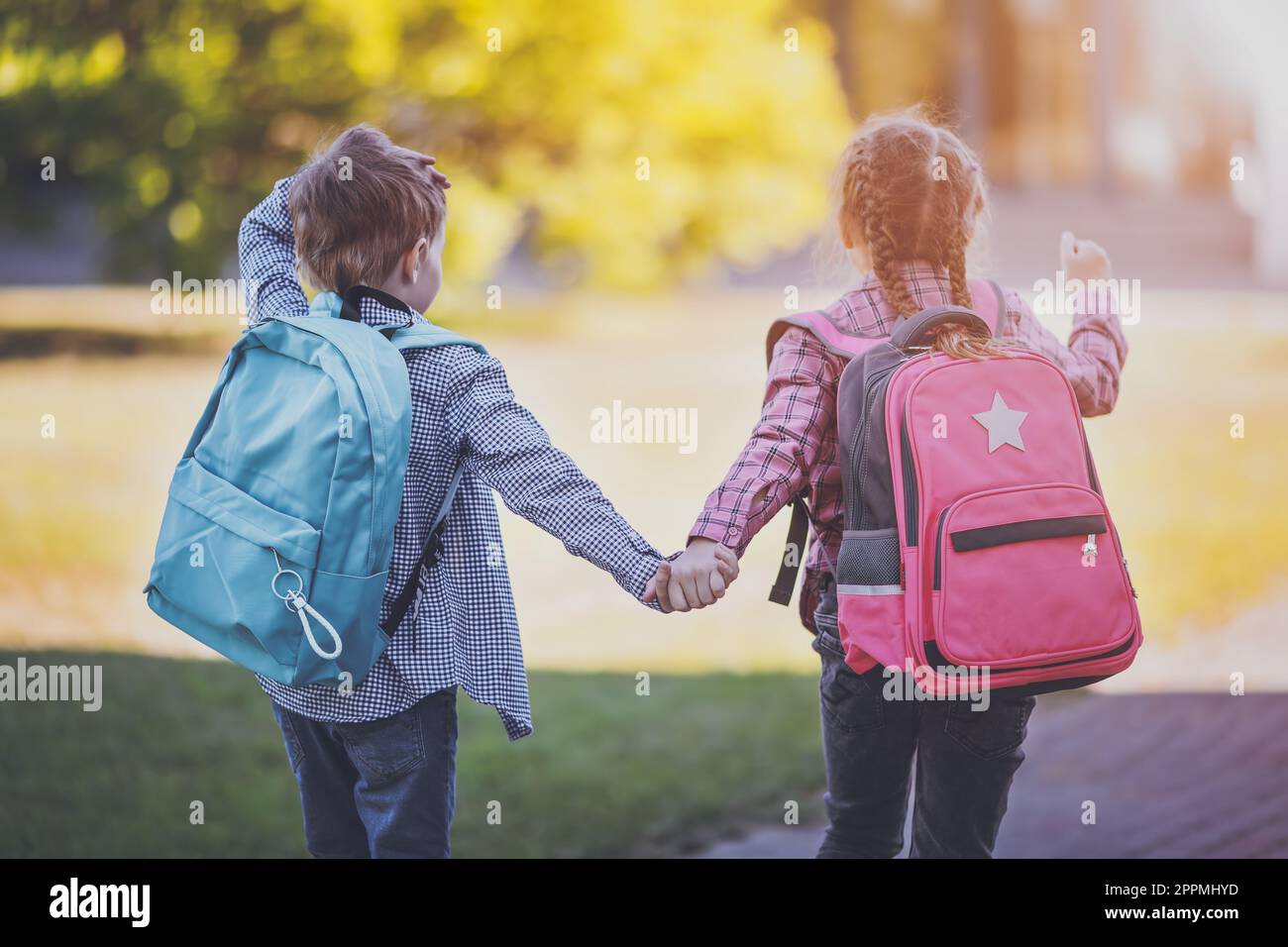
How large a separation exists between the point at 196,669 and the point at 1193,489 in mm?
6286

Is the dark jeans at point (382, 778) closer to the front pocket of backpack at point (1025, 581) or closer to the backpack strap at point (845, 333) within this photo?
the backpack strap at point (845, 333)

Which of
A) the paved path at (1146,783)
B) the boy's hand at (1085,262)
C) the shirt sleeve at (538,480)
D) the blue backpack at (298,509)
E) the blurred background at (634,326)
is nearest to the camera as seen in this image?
the blue backpack at (298,509)

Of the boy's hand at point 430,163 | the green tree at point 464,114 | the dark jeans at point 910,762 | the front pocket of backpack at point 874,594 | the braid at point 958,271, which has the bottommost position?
the dark jeans at point 910,762

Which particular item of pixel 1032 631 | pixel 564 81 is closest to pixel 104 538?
pixel 1032 631

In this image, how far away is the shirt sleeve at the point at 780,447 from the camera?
2.44 meters

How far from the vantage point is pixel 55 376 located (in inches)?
467

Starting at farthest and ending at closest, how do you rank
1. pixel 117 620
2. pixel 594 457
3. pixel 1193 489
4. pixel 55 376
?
pixel 55 376 < pixel 594 457 < pixel 1193 489 < pixel 117 620

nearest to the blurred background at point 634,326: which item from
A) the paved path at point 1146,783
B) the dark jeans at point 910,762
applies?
the paved path at point 1146,783

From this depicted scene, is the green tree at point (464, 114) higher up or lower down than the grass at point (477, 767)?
higher up

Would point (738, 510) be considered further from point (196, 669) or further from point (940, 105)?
point (196, 669)

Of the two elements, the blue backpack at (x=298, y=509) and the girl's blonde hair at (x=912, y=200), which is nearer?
the blue backpack at (x=298, y=509)

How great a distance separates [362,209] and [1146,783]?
11.1 feet

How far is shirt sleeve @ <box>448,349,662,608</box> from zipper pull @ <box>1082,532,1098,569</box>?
0.77 meters

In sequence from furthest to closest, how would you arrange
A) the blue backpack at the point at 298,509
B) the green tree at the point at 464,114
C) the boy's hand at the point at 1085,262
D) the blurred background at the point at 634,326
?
1. the green tree at the point at 464,114
2. the blurred background at the point at 634,326
3. the boy's hand at the point at 1085,262
4. the blue backpack at the point at 298,509
